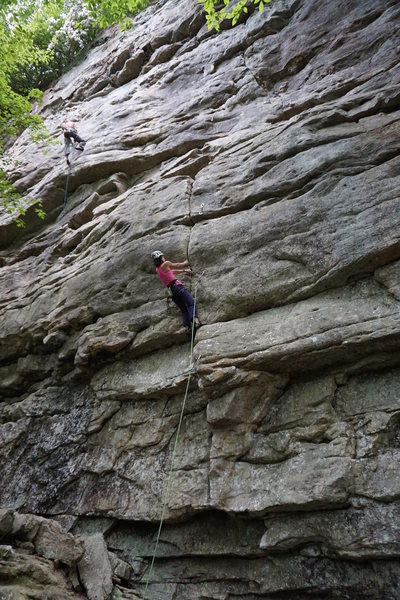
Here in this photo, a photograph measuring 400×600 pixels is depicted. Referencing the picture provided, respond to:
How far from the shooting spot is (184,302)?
8312 millimetres

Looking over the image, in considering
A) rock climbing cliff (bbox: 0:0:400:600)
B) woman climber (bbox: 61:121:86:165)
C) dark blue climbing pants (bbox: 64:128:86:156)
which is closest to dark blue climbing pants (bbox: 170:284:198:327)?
rock climbing cliff (bbox: 0:0:400:600)

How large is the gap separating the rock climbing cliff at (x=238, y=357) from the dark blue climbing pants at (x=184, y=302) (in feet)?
1.57

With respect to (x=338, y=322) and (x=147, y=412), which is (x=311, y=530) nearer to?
(x=338, y=322)

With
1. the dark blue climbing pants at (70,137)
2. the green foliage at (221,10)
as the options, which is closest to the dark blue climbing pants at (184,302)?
the green foliage at (221,10)

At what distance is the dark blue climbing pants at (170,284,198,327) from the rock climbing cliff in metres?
0.48

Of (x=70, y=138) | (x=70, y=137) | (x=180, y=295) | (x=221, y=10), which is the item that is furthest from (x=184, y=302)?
(x=70, y=138)

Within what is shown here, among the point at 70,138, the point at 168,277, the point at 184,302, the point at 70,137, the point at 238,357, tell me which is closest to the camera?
the point at 238,357

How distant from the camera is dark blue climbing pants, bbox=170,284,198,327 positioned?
26.9 feet

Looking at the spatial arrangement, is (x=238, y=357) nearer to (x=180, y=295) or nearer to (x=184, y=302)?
(x=184, y=302)

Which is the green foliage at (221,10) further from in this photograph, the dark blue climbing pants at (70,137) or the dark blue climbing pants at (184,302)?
the dark blue climbing pants at (70,137)

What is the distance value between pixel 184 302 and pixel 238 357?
202cm

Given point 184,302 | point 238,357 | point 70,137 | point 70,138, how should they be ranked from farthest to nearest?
1. point 70,138
2. point 70,137
3. point 184,302
4. point 238,357

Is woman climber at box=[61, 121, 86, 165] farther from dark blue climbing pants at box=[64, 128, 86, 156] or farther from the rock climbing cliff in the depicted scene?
the rock climbing cliff

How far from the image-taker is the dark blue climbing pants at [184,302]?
8211 mm
